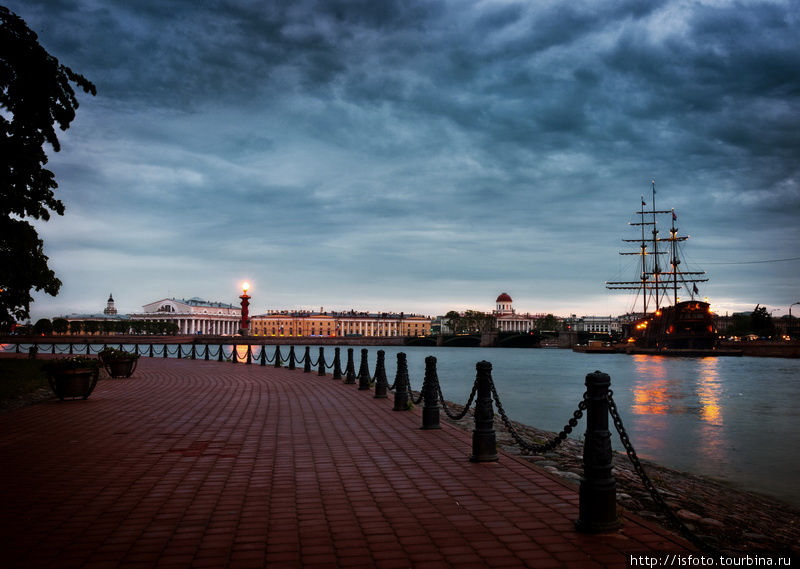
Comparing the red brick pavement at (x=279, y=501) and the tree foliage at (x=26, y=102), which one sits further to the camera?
the tree foliage at (x=26, y=102)

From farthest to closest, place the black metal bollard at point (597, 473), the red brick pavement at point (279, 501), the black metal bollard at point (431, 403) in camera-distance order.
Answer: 1. the black metal bollard at point (431, 403)
2. the black metal bollard at point (597, 473)
3. the red brick pavement at point (279, 501)

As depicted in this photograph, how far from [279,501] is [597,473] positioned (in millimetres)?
2863

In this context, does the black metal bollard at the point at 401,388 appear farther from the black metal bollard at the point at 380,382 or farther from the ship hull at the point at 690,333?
the ship hull at the point at 690,333

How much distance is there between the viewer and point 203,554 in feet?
14.2

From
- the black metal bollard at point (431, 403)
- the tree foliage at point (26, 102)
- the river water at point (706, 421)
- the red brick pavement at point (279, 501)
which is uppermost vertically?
the tree foliage at point (26, 102)

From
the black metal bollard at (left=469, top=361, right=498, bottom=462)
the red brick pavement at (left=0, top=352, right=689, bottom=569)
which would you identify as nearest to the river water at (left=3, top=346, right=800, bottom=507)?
the black metal bollard at (left=469, top=361, right=498, bottom=462)

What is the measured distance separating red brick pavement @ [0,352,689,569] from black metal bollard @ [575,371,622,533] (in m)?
0.14

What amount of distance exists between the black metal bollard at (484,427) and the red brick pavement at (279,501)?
22 centimetres

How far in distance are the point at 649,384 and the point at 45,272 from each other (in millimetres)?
35591

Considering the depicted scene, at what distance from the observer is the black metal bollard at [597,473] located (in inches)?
193

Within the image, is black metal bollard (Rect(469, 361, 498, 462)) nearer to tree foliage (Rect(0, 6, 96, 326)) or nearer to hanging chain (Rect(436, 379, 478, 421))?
hanging chain (Rect(436, 379, 478, 421))

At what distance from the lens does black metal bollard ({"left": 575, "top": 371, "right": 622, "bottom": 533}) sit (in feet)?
16.1

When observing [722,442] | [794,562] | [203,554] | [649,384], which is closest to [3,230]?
[203,554]

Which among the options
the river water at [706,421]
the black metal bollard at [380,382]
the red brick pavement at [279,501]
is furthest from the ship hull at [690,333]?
the red brick pavement at [279,501]
